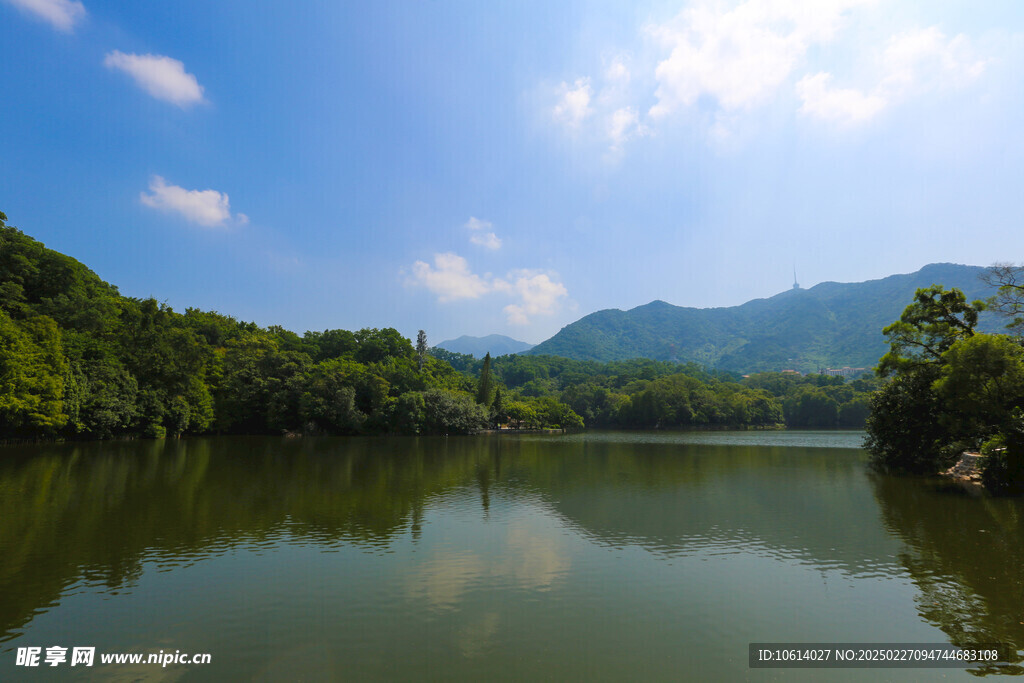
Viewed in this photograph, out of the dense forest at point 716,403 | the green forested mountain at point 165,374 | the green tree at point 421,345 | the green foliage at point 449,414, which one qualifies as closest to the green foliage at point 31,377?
the green forested mountain at point 165,374

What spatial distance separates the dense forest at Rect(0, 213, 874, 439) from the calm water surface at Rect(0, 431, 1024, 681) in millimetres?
21006

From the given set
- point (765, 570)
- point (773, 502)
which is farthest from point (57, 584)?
point (773, 502)

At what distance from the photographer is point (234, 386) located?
211 ft

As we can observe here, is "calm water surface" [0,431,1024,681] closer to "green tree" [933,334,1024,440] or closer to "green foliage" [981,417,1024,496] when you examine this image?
"green foliage" [981,417,1024,496]

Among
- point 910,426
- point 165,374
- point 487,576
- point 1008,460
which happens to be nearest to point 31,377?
point 165,374

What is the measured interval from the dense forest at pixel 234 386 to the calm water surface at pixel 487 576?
21006 mm

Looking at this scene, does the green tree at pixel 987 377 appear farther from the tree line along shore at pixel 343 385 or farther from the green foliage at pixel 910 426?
the green foliage at pixel 910 426

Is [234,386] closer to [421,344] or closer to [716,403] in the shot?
[421,344]

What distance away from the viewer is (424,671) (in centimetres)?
702

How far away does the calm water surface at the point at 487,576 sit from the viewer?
7648 mm

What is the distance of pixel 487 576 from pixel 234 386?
211 ft

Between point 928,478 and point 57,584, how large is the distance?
3859 cm

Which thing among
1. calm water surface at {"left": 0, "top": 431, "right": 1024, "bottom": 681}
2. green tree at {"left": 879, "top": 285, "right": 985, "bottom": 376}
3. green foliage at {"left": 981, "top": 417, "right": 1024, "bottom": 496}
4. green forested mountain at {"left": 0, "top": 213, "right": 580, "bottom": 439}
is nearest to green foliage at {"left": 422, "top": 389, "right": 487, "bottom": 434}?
green forested mountain at {"left": 0, "top": 213, "right": 580, "bottom": 439}

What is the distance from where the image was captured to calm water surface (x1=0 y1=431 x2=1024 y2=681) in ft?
25.1
